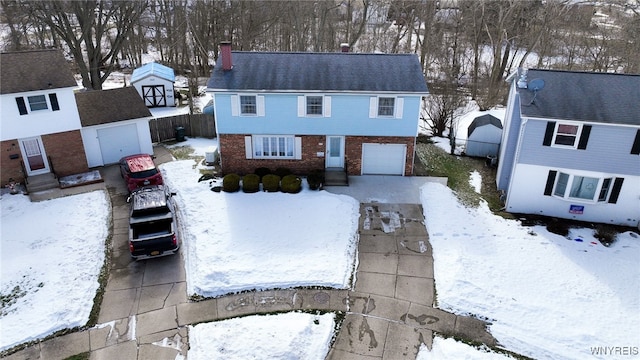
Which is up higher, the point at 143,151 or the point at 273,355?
the point at 143,151

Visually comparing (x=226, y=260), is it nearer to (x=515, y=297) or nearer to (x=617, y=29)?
(x=515, y=297)

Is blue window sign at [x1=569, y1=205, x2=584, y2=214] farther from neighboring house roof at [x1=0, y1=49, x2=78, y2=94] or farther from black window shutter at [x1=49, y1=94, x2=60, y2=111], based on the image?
black window shutter at [x1=49, y1=94, x2=60, y2=111]

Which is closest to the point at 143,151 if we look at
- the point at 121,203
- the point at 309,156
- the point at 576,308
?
the point at 121,203

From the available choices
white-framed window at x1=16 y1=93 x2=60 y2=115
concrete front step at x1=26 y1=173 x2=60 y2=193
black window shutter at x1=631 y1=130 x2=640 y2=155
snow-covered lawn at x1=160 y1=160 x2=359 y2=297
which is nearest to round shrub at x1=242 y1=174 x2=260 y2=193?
snow-covered lawn at x1=160 y1=160 x2=359 y2=297

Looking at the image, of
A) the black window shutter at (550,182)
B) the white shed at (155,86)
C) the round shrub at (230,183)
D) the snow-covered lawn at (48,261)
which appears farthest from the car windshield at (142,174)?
the black window shutter at (550,182)

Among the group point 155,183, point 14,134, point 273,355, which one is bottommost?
point 273,355

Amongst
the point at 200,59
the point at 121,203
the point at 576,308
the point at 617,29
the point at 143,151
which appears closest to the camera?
the point at 576,308
